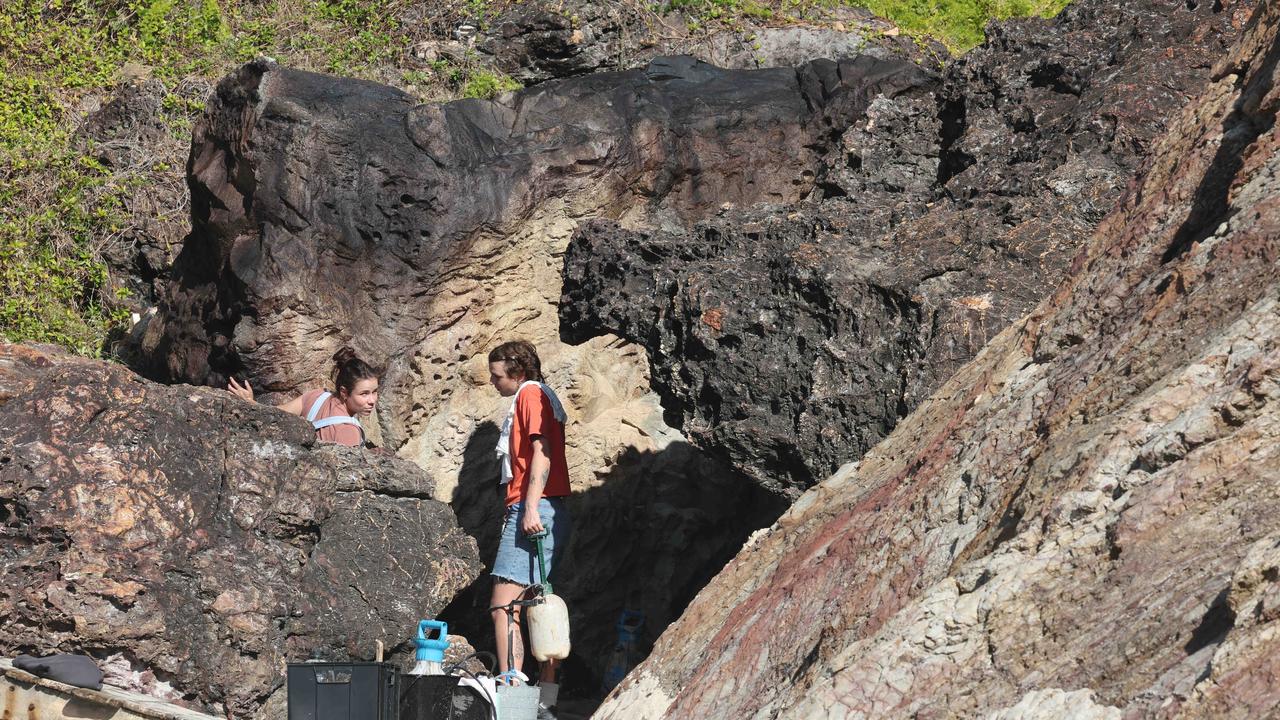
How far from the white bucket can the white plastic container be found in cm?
47

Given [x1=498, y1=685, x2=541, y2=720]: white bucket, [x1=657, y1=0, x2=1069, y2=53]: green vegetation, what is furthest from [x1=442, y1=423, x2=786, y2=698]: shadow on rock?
[x1=657, y1=0, x2=1069, y2=53]: green vegetation


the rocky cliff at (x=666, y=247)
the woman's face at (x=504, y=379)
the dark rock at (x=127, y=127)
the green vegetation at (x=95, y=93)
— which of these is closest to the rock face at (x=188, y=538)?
the woman's face at (x=504, y=379)

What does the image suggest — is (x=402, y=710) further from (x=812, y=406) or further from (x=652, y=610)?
(x=652, y=610)

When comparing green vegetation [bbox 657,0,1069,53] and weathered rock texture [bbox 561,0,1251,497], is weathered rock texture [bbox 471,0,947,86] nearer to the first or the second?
green vegetation [bbox 657,0,1069,53]

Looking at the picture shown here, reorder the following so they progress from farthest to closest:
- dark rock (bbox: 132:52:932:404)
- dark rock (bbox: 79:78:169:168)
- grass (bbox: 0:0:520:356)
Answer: dark rock (bbox: 79:78:169:168) < grass (bbox: 0:0:520:356) < dark rock (bbox: 132:52:932:404)

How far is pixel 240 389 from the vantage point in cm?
643

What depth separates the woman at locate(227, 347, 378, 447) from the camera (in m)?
5.91

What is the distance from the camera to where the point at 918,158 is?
6508 mm

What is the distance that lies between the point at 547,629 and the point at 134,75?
698 cm

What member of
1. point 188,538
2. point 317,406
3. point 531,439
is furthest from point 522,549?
point 188,538

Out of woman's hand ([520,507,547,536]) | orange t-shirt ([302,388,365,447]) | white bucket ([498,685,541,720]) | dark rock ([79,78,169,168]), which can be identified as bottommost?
white bucket ([498,685,541,720])

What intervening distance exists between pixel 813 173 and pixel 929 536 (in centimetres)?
443

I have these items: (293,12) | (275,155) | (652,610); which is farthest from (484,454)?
(293,12)

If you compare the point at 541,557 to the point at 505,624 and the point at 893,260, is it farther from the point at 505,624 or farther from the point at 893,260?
the point at 893,260
